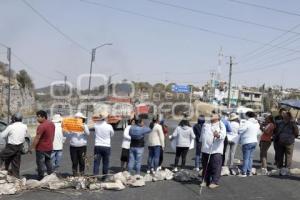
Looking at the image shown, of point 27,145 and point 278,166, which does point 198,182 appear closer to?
point 278,166

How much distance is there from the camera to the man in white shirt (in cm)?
1173

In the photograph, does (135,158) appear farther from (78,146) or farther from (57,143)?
(57,143)

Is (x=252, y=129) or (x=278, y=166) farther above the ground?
(x=252, y=129)

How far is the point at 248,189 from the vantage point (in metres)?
11.4

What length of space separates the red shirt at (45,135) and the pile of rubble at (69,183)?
729 mm

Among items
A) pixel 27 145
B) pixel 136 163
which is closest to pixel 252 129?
pixel 136 163

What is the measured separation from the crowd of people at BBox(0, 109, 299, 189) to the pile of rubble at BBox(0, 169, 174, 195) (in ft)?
1.92

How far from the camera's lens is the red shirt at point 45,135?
1160 centimetres

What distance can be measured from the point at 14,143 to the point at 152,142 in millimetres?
3738

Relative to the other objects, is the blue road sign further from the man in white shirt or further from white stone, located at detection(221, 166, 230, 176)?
the man in white shirt

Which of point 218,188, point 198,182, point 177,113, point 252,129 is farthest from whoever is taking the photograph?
point 177,113

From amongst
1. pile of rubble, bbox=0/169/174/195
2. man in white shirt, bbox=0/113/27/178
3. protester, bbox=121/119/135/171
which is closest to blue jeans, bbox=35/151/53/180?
man in white shirt, bbox=0/113/27/178

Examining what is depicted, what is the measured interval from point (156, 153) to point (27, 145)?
7578mm

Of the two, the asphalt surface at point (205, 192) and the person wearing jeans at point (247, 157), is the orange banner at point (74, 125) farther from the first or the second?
the person wearing jeans at point (247, 157)
